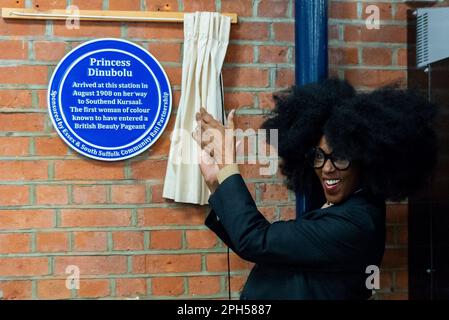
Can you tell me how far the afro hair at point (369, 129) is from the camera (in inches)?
68.8

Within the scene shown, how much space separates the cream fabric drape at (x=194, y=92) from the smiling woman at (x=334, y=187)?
39cm

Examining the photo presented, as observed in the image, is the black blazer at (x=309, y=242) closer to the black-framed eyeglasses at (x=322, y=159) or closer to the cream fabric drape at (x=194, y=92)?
the black-framed eyeglasses at (x=322, y=159)

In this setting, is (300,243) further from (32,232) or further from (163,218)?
(32,232)

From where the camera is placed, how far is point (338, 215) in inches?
66.6

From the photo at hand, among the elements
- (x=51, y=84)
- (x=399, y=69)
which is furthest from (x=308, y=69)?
(x=51, y=84)

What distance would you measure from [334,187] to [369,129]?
8.7 inches

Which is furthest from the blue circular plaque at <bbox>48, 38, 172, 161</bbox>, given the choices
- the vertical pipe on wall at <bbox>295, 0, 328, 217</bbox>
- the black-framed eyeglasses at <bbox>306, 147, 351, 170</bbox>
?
the black-framed eyeglasses at <bbox>306, 147, 351, 170</bbox>

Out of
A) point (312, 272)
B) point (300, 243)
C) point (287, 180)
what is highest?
point (287, 180)

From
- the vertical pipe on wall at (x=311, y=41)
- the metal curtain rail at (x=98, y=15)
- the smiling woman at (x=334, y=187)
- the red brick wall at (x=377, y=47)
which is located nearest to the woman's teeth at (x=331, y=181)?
the smiling woman at (x=334, y=187)

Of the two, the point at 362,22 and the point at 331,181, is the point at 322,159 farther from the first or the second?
the point at 362,22

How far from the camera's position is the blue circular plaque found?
2.22 meters

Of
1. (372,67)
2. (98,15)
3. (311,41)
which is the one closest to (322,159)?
(311,41)

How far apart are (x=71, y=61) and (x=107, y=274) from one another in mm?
899

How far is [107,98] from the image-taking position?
2234 millimetres
